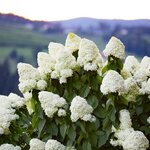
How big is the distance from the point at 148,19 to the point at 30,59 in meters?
0.81

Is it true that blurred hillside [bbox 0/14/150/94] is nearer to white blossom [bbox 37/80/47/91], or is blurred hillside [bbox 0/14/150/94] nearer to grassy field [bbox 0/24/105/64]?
grassy field [bbox 0/24/105/64]

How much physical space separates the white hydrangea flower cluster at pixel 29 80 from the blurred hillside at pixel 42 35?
51.3 inches

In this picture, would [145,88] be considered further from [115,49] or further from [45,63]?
[45,63]

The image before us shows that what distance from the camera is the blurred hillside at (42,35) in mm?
2891

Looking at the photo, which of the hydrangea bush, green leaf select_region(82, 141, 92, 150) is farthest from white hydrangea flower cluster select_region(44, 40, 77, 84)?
green leaf select_region(82, 141, 92, 150)

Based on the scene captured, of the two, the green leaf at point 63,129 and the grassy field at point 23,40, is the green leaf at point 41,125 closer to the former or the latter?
the green leaf at point 63,129

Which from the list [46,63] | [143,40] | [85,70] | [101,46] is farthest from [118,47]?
[143,40]

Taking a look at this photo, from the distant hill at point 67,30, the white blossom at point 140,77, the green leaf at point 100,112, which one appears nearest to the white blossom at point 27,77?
the green leaf at point 100,112

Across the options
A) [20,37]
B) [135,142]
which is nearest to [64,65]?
[135,142]

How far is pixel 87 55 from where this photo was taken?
148 centimetres

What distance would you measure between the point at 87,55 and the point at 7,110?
0.33 meters

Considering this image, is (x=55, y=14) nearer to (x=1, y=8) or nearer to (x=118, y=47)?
(x=1, y=8)

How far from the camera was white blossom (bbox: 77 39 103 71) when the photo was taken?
1470mm

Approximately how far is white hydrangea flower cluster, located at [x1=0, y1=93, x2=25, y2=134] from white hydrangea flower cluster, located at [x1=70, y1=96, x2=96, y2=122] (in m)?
0.23
